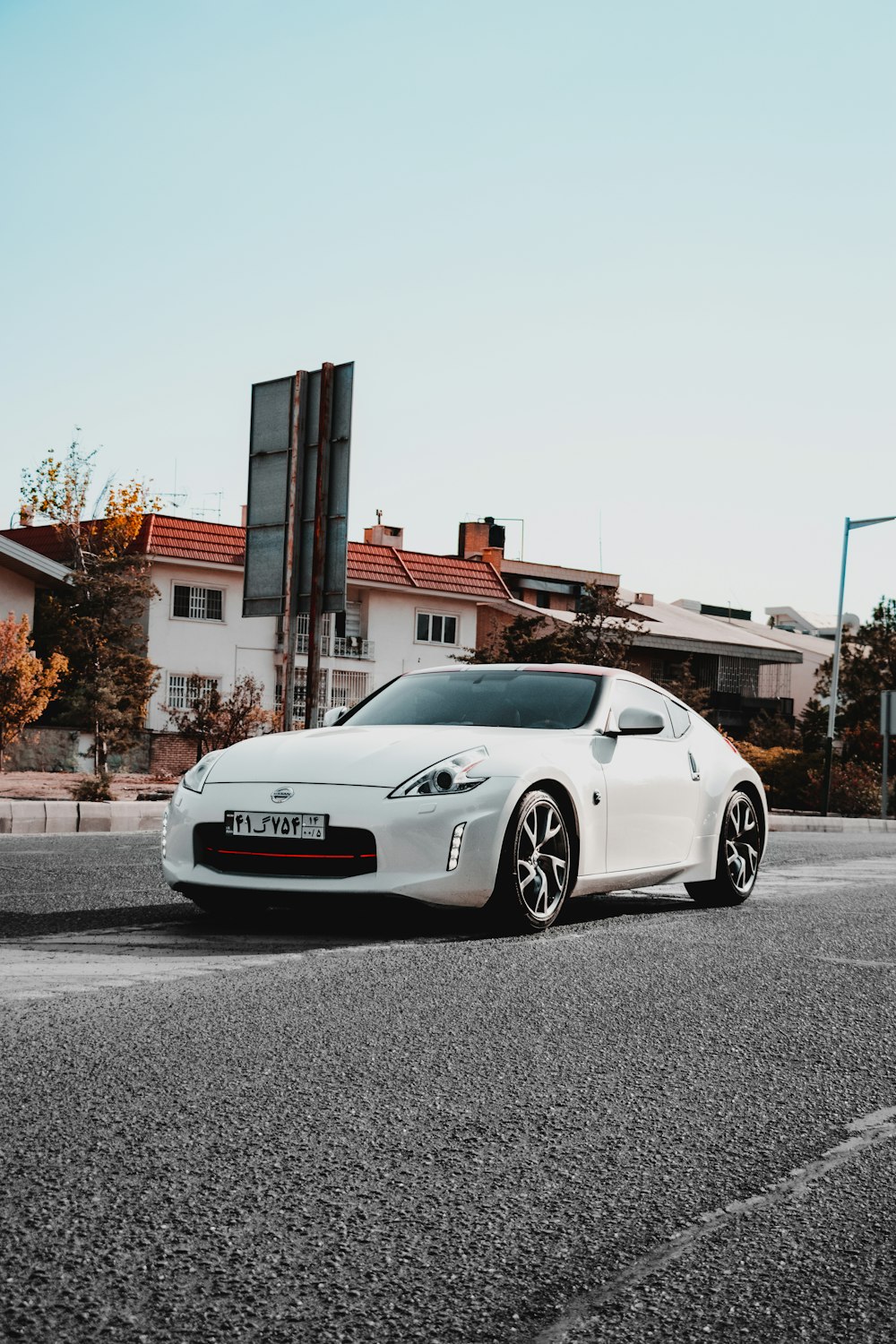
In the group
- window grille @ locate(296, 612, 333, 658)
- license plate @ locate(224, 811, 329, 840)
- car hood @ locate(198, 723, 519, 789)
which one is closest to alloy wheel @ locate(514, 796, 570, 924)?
car hood @ locate(198, 723, 519, 789)

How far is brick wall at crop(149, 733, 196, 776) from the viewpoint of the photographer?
40562mm

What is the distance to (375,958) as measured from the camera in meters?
6.68

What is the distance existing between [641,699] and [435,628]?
4537cm

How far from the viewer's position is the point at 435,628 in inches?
2151

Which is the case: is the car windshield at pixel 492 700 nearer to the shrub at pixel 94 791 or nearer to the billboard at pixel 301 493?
the billboard at pixel 301 493

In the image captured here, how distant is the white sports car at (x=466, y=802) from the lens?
7262mm

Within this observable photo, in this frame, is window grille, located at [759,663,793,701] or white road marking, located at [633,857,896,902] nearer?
white road marking, located at [633,857,896,902]

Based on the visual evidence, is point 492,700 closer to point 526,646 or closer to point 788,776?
point 526,646

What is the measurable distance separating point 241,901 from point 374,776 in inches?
36.8

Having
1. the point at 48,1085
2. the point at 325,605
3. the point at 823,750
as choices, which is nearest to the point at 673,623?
the point at 823,750

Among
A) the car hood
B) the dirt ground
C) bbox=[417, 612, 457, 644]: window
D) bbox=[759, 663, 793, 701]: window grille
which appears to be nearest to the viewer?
the car hood

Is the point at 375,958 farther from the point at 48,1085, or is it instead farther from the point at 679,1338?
the point at 679,1338

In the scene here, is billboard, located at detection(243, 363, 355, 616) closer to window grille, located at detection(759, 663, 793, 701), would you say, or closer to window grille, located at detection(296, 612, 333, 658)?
window grille, located at detection(296, 612, 333, 658)

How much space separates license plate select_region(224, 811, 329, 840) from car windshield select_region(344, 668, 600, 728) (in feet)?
4.94
